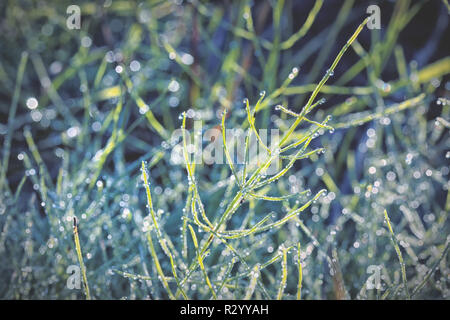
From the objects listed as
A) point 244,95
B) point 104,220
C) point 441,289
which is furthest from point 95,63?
point 441,289

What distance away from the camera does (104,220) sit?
1.70 feet

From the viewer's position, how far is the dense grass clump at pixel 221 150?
51 cm

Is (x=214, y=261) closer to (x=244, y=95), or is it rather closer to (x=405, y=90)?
(x=244, y=95)

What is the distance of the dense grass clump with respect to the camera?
51cm

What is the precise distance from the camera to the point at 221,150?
68 cm

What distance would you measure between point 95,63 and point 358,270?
60cm
